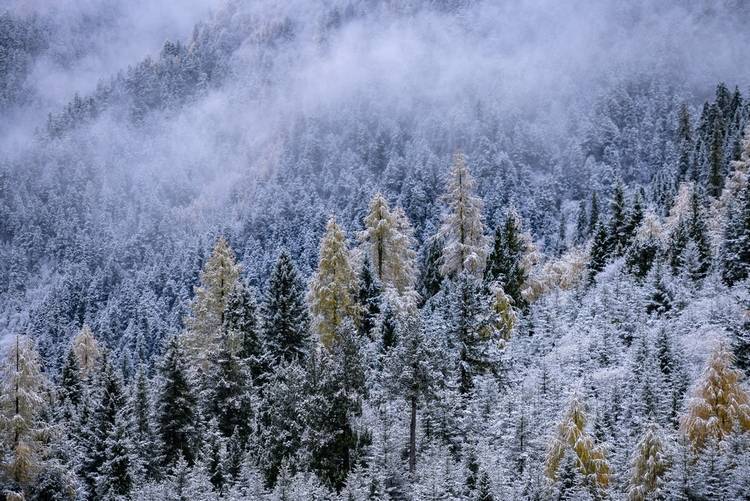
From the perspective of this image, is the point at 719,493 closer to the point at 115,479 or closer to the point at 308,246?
the point at 115,479

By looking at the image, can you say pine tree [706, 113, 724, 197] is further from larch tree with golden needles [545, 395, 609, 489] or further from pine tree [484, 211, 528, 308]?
larch tree with golden needles [545, 395, 609, 489]

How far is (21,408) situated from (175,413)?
22.5 ft

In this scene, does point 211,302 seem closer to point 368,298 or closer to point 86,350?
point 368,298

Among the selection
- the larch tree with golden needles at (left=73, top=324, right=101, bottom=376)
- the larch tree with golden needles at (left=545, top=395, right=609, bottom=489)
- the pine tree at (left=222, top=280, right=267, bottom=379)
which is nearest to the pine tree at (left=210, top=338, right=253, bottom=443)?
the pine tree at (left=222, top=280, right=267, bottom=379)

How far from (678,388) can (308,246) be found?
132002 millimetres

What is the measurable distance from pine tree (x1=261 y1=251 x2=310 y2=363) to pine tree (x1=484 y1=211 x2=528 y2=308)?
1134cm

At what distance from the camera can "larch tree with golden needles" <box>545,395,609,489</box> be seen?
20656 millimetres

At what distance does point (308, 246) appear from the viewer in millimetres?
153250

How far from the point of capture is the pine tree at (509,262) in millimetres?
39344

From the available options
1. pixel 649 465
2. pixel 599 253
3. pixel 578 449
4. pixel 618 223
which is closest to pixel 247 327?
pixel 578 449

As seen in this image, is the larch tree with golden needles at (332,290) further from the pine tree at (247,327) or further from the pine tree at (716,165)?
the pine tree at (716,165)

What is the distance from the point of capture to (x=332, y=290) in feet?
124

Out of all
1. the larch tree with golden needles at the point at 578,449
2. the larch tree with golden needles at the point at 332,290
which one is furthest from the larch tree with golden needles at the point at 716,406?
the larch tree with golden needles at the point at 332,290

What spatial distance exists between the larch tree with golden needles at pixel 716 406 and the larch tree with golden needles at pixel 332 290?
817 inches
